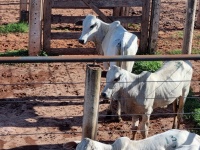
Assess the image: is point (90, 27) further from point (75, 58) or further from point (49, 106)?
point (75, 58)

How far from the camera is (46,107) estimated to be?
320 inches

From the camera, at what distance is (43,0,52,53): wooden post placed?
1010 centimetres

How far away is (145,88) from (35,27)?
393 centimetres

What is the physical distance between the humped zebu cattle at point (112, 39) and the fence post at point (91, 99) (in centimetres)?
322

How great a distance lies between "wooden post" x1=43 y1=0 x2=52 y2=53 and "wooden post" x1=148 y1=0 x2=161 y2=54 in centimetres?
202

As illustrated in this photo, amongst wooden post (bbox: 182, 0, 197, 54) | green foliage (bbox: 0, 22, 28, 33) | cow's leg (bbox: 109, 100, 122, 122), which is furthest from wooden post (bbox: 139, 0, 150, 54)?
Result: cow's leg (bbox: 109, 100, 122, 122)

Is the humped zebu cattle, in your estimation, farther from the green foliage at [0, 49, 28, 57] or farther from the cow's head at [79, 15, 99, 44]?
the green foliage at [0, 49, 28, 57]

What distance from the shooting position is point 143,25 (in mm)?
10797

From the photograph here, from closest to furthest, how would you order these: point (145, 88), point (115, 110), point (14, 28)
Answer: point (145, 88) → point (115, 110) → point (14, 28)

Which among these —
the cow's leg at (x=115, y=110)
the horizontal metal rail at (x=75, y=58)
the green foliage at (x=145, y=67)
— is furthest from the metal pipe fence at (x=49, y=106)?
the horizontal metal rail at (x=75, y=58)

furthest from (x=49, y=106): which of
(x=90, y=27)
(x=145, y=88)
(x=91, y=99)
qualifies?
(x=91, y=99)

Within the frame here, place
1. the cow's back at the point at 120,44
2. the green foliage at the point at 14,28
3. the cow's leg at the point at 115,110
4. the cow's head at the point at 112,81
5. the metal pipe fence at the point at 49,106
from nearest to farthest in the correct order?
the cow's head at the point at 112,81 < the metal pipe fence at the point at 49,106 < the cow's leg at the point at 115,110 < the cow's back at the point at 120,44 < the green foliage at the point at 14,28

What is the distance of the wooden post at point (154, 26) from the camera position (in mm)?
10508

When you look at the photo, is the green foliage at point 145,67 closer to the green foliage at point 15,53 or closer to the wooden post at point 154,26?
the wooden post at point 154,26
